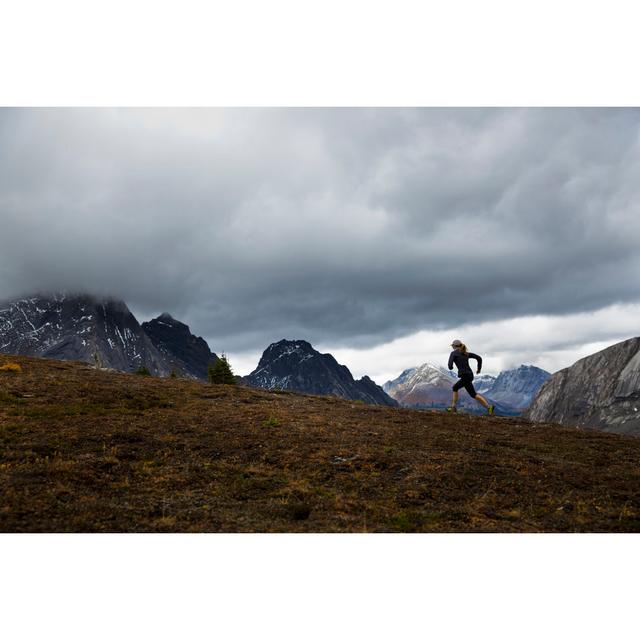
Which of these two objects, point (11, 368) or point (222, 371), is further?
point (222, 371)

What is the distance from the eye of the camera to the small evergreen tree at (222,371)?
178ft

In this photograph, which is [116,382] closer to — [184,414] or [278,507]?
[184,414]

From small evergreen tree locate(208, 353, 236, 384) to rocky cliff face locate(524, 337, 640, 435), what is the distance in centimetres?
6429

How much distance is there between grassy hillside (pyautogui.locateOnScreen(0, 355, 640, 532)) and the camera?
31.1ft

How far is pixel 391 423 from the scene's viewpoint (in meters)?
20.8

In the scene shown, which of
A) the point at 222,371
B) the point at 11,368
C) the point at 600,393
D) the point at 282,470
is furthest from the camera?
the point at 600,393

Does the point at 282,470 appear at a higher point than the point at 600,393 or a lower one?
lower

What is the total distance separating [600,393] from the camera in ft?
320

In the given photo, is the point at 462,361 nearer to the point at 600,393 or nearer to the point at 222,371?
the point at 222,371

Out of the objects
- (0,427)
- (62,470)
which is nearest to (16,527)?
(62,470)

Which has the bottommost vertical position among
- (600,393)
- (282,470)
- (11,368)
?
(282,470)

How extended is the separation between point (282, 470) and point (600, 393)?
106 m

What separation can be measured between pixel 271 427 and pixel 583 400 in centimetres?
10681

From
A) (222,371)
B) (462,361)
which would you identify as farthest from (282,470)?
(222,371)
